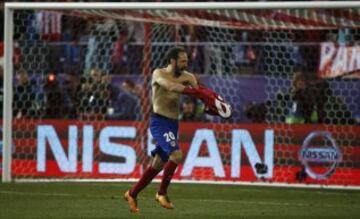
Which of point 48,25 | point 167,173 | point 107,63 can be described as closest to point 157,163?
point 167,173

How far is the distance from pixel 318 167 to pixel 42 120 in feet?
16.7

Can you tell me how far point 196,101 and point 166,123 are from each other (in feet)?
20.0

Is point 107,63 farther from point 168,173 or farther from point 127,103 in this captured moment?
point 168,173

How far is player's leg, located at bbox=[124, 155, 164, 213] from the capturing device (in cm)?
1241

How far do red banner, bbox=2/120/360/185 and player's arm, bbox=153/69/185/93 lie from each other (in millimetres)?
4970

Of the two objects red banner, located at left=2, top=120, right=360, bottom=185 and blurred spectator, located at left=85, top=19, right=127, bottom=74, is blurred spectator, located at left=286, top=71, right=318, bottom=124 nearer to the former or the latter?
red banner, located at left=2, top=120, right=360, bottom=185

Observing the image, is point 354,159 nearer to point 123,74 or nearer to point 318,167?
point 318,167

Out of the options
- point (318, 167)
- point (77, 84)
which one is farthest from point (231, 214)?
point (77, 84)

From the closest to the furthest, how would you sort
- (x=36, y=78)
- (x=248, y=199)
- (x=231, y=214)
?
(x=231, y=214) → (x=248, y=199) → (x=36, y=78)

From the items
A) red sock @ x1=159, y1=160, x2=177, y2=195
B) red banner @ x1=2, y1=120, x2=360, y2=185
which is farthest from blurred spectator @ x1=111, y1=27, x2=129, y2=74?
red sock @ x1=159, y1=160, x2=177, y2=195

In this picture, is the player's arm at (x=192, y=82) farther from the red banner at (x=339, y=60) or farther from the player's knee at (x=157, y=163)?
the red banner at (x=339, y=60)

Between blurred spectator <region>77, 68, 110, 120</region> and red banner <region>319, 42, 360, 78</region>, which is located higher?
red banner <region>319, 42, 360, 78</region>

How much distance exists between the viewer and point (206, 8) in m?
16.9

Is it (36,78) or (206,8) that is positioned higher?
(206,8)
